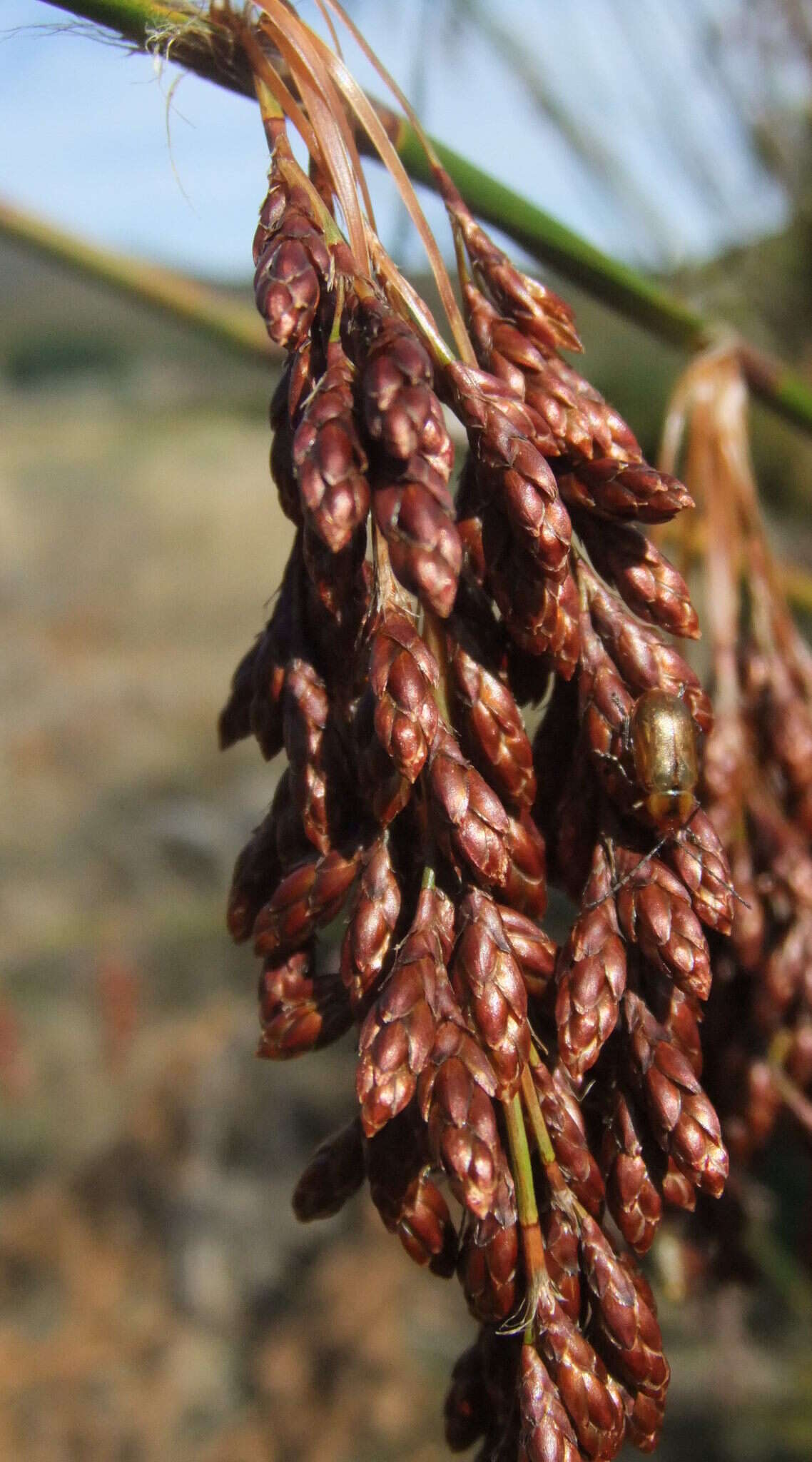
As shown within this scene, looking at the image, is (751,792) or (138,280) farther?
(138,280)

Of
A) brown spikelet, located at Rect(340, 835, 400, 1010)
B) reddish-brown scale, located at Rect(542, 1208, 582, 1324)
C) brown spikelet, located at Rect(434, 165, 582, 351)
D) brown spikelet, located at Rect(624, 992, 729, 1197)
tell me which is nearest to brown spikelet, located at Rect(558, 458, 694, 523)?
brown spikelet, located at Rect(434, 165, 582, 351)

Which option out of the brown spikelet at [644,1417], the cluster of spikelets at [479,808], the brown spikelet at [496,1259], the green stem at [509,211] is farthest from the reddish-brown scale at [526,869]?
the green stem at [509,211]

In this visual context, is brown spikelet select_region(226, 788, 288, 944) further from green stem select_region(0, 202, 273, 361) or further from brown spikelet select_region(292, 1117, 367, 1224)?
green stem select_region(0, 202, 273, 361)

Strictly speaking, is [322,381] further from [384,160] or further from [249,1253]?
[249,1253]

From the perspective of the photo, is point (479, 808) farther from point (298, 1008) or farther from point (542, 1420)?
point (542, 1420)

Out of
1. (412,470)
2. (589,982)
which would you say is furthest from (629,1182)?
(412,470)
